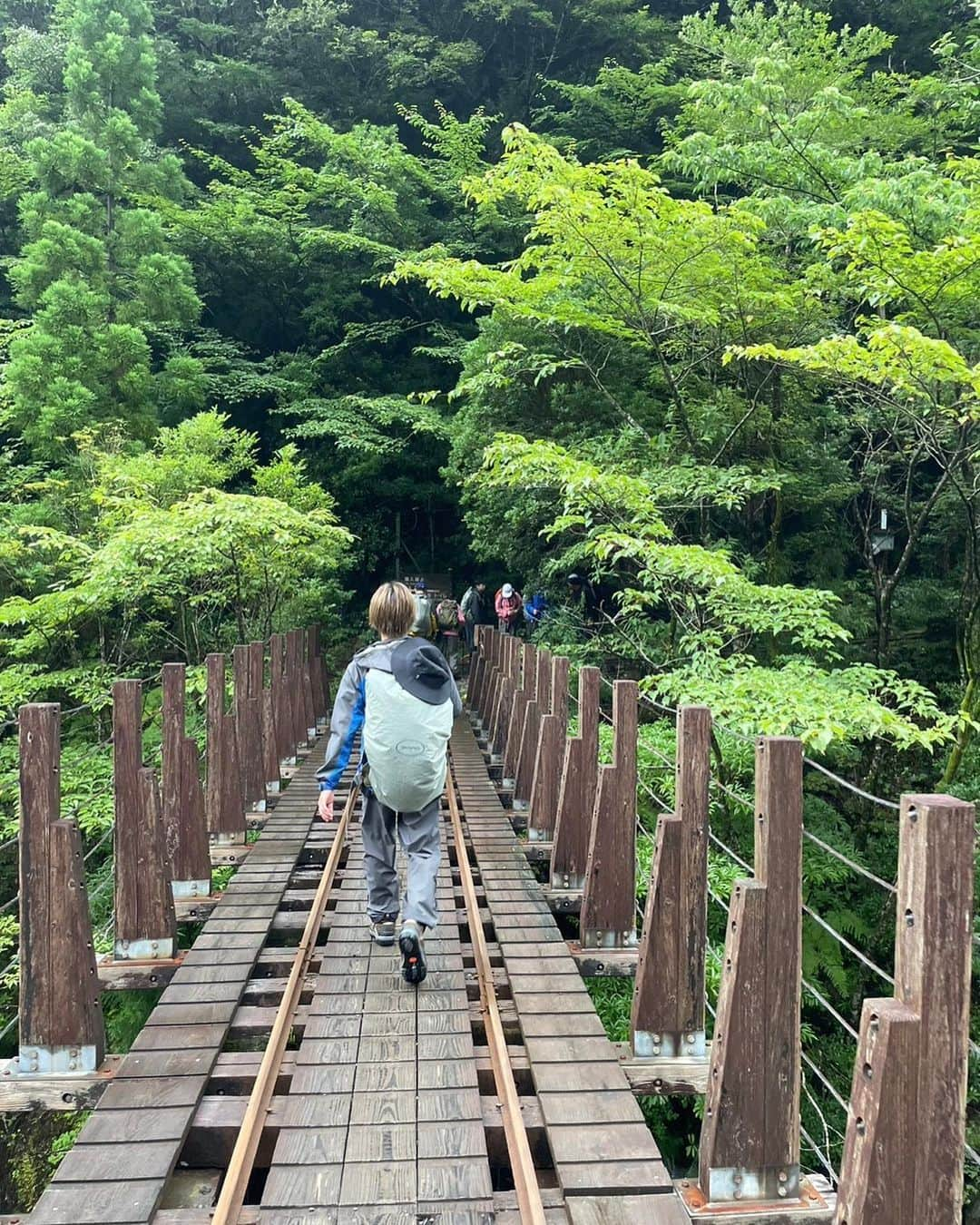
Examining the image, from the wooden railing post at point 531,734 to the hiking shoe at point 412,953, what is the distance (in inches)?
106

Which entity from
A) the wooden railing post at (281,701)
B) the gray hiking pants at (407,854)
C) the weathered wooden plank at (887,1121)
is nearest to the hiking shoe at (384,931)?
the gray hiking pants at (407,854)

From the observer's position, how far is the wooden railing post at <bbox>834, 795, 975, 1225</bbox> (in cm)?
151

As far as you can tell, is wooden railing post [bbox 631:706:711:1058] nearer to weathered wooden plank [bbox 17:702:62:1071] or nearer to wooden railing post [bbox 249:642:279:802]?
weathered wooden plank [bbox 17:702:62:1071]

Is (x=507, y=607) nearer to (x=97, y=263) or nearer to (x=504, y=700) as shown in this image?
(x=504, y=700)

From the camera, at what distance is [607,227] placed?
6.96m

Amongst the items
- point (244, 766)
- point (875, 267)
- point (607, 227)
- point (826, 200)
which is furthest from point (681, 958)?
point (826, 200)

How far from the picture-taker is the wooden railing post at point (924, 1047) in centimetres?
151

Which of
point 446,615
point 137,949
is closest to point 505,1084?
point 137,949

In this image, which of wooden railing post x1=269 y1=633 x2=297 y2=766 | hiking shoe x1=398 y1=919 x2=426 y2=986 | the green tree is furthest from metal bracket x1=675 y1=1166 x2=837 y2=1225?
the green tree

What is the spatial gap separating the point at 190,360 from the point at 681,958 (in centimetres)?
1402

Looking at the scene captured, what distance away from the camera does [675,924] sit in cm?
289

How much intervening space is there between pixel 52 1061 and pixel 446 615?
885 cm

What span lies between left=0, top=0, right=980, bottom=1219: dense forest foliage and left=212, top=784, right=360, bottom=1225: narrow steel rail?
1.90m

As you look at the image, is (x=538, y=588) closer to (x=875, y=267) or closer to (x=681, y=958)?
(x=875, y=267)
